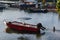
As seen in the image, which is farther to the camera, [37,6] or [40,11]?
[37,6]

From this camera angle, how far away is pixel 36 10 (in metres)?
98.9

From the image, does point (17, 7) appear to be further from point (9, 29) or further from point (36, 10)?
point (9, 29)

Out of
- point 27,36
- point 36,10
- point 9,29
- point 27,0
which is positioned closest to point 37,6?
point 36,10

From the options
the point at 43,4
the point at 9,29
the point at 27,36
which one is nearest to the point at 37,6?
the point at 43,4

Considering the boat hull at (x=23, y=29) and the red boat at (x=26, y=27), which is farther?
the boat hull at (x=23, y=29)

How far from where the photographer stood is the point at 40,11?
9625 cm

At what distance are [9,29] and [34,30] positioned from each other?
654 cm

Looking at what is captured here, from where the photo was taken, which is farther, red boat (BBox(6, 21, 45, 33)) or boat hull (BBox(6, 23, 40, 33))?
boat hull (BBox(6, 23, 40, 33))

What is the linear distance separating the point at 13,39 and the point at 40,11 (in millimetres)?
52651

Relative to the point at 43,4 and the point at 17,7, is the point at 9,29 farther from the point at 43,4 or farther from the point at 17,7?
the point at 17,7

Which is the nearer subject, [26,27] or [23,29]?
[26,27]

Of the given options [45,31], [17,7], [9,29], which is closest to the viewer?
[45,31]

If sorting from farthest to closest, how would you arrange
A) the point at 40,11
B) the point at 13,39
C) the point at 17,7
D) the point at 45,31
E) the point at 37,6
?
the point at 17,7 → the point at 37,6 → the point at 40,11 → the point at 45,31 → the point at 13,39

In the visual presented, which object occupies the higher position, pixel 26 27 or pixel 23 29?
pixel 26 27
